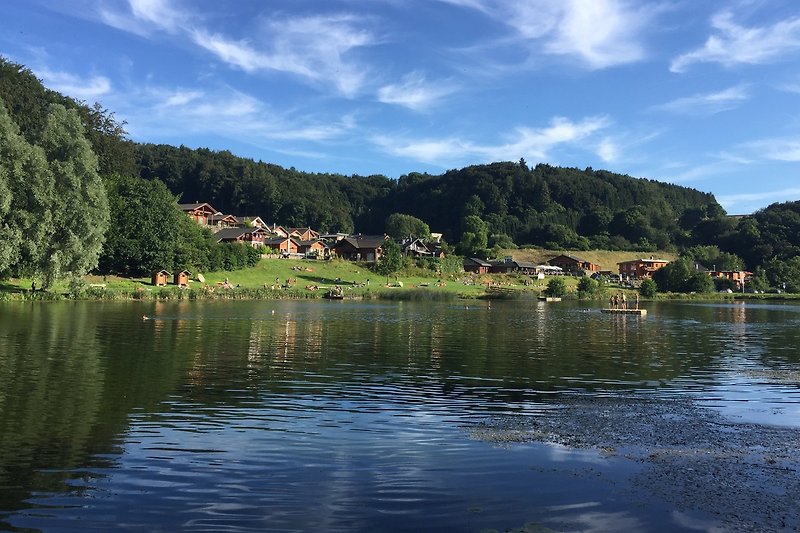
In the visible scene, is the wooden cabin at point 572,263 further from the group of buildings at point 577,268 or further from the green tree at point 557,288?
the green tree at point 557,288

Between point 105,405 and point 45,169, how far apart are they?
4517 cm

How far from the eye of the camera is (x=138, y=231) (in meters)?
85.9

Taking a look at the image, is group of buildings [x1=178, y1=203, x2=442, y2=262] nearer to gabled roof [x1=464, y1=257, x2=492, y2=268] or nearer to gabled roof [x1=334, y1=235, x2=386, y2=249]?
gabled roof [x1=334, y1=235, x2=386, y2=249]

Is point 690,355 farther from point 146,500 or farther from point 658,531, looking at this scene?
point 146,500

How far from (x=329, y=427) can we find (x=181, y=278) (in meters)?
78.7

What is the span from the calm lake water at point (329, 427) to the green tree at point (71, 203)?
2223 cm

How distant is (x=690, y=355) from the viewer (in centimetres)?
3234

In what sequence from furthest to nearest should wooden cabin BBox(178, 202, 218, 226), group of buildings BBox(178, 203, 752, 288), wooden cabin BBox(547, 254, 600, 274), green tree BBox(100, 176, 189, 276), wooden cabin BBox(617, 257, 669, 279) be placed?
wooden cabin BBox(617, 257, 669, 279)
wooden cabin BBox(547, 254, 600, 274)
wooden cabin BBox(178, 202, 218, 226)
group of buildings BBox(178, 203, 752, 288)
green tree BBox(100, 176, 189, 276)

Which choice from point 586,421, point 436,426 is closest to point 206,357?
point 436,426

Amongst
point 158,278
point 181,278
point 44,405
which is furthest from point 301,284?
point 44,405

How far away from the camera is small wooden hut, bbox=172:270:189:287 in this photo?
88375mm

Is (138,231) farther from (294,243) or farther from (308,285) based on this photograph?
(294,243)

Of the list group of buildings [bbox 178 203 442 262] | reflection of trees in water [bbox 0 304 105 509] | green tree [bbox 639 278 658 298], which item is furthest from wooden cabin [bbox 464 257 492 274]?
reflection of trees in water [bbox 0 304 105 509]

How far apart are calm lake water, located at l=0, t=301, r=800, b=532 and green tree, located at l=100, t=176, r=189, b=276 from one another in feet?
165
